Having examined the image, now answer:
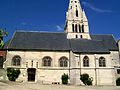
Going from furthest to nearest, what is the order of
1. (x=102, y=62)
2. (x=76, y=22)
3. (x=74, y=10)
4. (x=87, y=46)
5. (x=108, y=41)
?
(x=74, y=10), (x=76, y=22), (x=108, y=41), (x=87, y=46), (x=102, y=62)

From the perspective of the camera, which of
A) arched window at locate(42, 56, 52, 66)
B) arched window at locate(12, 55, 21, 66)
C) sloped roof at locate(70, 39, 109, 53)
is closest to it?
arched window at locate(12, 55, 21, 66)

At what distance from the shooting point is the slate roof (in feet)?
147

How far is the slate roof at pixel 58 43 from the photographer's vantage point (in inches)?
1766

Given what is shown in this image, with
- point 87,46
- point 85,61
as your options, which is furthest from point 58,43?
point 85,61

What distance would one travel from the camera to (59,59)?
4444 centimetres

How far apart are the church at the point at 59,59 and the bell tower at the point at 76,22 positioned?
2.72 meters

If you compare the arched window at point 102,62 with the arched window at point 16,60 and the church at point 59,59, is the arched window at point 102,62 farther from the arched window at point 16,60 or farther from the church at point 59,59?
the arched window at point 16,60

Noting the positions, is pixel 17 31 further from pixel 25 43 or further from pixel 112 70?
pixel 112 70

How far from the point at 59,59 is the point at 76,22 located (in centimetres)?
1226

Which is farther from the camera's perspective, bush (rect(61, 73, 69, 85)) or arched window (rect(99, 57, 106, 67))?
arched window (rect(99, 57, 106, 67))

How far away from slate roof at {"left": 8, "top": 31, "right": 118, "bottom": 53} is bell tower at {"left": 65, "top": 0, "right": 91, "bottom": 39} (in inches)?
69.7

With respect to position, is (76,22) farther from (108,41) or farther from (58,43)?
(108,41)

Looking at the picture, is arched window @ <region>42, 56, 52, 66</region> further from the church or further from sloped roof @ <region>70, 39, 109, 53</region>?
sloped roof @ <region>70, 39, 109, 53</region>

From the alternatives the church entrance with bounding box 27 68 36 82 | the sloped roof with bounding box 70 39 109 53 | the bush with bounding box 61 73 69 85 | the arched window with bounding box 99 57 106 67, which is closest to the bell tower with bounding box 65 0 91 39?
the sloped roof with bounding box 70 39 109 53
